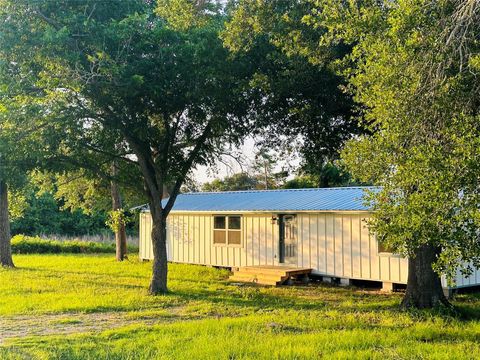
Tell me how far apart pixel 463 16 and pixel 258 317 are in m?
6.18

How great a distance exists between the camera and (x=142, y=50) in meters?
11.2

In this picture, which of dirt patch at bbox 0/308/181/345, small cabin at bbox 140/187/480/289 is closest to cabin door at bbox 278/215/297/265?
small cabin at bbox 140/187/480/289

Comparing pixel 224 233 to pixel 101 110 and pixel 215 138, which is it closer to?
pixel 215 138

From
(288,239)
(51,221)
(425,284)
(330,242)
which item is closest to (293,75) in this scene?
(425,284)

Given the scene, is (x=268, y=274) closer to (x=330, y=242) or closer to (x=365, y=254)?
(x=330, y=242)

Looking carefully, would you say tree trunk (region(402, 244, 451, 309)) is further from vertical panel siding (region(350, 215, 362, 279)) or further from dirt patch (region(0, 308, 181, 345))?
dirt patch (region(0, 308, 181, 345))

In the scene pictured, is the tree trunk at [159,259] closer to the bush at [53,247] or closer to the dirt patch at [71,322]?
the dirt patch at [71,322]

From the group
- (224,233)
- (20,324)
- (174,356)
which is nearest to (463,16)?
(174,356)

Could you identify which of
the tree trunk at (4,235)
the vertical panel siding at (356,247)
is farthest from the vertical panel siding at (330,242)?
the tree trunk at (4,235)

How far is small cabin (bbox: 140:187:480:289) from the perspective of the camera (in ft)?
49.8

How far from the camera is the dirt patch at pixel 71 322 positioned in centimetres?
873

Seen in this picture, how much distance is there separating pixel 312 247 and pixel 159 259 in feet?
17.8

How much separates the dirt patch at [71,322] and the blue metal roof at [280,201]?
22.0 feet

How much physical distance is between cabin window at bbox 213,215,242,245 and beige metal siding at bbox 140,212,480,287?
0.20 m
